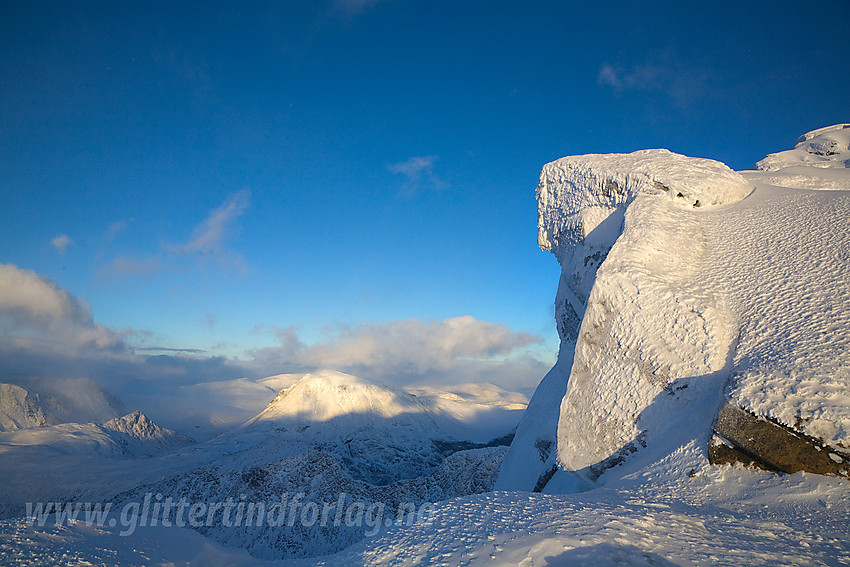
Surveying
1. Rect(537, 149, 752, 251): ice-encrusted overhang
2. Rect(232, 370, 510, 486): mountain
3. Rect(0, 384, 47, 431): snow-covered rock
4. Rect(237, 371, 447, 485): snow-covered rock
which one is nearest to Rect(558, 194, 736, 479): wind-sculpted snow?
Rect(537, 149, 752, 251): ice-encrusted overhang

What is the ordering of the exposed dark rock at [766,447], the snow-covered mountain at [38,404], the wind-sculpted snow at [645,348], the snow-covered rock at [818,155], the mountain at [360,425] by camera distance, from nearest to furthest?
1. the exposed dark rock at [766,447]
2. the wind-sculpted snow at [645,348]
3. the snow-covered rock at [818,155]
4. the mountain at [360,425]
5. the snow-covered mountain at [38,404]

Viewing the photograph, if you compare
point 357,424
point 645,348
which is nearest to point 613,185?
point 645,348

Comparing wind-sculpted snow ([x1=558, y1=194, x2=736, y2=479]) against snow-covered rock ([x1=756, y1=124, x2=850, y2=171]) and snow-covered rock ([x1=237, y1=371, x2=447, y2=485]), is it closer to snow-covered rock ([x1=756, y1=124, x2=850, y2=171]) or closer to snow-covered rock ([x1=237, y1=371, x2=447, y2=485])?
snow-covered rock ([x1=756, y1=124, x2=850, y2=171])

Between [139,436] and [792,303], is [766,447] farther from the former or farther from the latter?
[139,436]

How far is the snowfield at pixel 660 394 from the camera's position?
20.7ft

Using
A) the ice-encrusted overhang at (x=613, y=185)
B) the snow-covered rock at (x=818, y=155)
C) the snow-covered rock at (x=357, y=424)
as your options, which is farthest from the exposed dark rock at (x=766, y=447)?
the snow-covered rock at (x=357, y=424)

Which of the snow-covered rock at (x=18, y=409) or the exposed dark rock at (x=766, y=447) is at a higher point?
the exposed dark rock at (x=766, y=447)

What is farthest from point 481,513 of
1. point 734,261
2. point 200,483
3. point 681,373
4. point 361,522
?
point 200,483

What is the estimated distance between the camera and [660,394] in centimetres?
1103

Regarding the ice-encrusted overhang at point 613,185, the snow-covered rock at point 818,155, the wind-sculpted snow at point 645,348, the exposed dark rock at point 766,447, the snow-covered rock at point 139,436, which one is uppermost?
the snow-covered rock at point 818,155

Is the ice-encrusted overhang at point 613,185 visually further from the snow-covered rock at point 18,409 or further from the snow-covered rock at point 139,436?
the snow-covered rock at point 18,409

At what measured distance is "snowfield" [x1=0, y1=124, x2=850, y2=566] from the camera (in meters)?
6.30

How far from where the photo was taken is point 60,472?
7150cm

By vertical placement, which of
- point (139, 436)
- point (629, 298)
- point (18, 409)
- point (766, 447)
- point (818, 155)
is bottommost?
point (139, 436)
